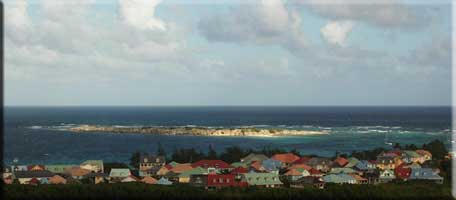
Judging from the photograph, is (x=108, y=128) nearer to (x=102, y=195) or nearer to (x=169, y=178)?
(x=169, y=178)

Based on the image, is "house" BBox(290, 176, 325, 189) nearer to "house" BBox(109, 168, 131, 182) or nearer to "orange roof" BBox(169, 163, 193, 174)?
"orange roof" BBox(169, 163, 193, 174)

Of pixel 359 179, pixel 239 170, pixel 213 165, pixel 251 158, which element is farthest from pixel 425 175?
pixel 213 165

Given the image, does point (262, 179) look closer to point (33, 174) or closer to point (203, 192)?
point (203, 192)

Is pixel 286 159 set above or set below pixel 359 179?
above

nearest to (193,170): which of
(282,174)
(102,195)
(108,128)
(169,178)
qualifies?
(169,178)

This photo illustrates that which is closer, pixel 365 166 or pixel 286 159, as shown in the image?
pixel 365 166

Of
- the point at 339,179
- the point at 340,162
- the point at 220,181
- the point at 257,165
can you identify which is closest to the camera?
the point at 220,181
